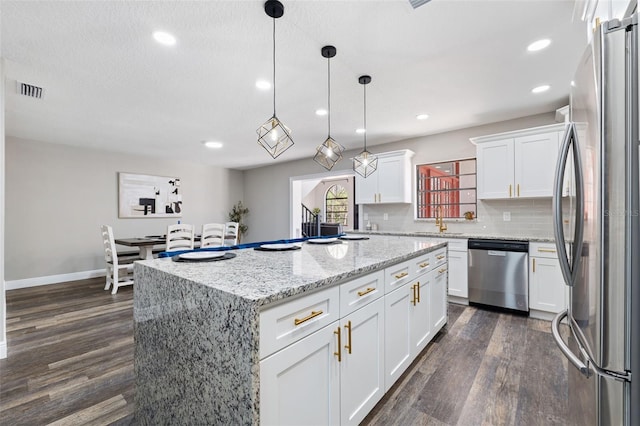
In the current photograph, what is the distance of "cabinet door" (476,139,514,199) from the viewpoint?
3.66m

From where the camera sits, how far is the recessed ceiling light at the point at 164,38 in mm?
2045

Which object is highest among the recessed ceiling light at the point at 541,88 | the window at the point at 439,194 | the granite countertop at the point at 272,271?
the recessed ceiling light at the point at 541,88

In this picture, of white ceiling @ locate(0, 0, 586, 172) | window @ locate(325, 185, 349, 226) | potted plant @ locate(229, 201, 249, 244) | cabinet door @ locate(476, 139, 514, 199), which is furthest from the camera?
window @ locate(325, 185, 349, 226)

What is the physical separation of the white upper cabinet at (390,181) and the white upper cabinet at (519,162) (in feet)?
3.58

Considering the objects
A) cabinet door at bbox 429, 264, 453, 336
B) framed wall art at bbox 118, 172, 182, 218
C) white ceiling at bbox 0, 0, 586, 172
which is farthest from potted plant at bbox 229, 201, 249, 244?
cabinet door at bbox 429, 264, 453, 336

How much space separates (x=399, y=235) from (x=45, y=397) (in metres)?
4.06

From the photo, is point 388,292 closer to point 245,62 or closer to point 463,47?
point 463,47

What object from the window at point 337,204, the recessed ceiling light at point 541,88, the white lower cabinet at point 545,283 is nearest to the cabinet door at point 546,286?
the white lower cabinet at point 545,283

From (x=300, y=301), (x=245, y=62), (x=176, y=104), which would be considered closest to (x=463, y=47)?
(x=245, y=62)

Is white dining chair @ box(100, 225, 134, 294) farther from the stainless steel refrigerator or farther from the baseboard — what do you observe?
the stainless steel refrigerator

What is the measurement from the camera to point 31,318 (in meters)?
3.28

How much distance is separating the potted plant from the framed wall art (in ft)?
4.52

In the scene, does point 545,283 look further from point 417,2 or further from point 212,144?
point 212,144

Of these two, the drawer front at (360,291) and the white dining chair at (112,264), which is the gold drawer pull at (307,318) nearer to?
the drawer front at (360,291)
